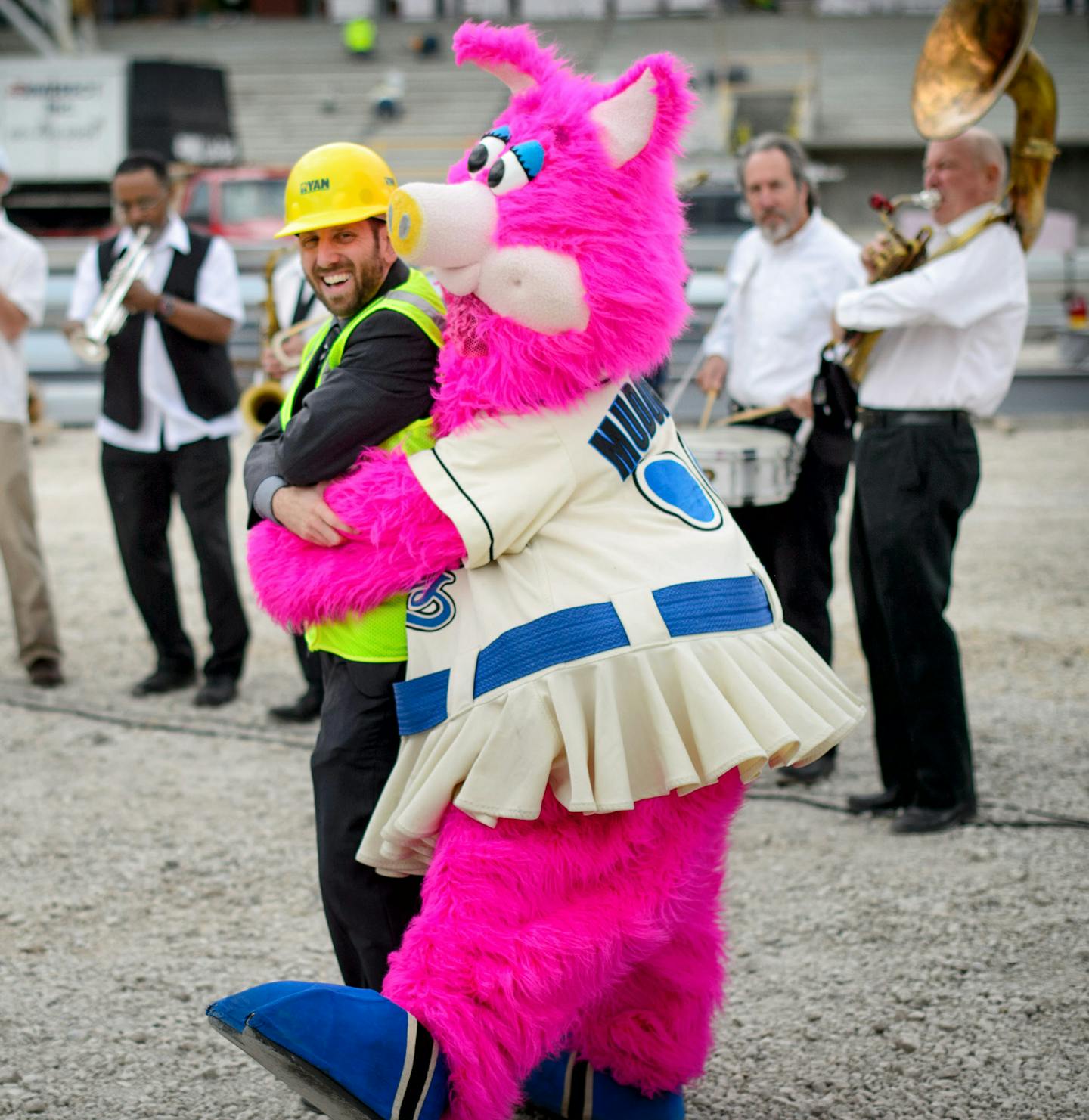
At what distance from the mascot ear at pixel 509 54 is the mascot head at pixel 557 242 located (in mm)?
99

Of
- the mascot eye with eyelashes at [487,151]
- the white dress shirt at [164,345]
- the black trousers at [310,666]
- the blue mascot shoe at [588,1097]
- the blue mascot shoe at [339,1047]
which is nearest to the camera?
the blue mascot shoe at [339,1047]

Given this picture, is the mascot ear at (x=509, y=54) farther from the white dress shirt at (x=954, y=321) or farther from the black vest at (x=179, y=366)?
the black vest at (x=179, y=366)

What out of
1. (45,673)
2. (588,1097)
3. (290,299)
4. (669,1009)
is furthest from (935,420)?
(45,673)

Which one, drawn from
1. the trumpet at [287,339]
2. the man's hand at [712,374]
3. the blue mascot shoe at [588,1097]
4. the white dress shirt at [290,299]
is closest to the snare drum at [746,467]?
the man's hand at [712,374]

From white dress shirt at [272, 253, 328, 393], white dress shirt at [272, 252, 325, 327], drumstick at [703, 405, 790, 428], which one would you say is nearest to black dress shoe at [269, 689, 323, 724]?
white dress shirt at [272, 253, 328, 393]

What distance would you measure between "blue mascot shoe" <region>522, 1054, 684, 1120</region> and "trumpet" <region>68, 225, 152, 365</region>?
11.9 feet

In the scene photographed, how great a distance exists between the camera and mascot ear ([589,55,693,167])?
2244 millimetres

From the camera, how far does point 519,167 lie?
7.39 ft

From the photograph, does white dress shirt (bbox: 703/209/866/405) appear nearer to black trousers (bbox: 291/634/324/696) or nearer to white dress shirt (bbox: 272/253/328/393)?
white dress shirt (bbox: 272/253/328/393)

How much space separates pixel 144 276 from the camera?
17.9ft

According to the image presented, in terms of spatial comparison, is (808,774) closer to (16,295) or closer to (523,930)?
(523,930)

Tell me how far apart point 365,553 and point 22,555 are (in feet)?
12.6

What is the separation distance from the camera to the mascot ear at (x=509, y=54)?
237cm

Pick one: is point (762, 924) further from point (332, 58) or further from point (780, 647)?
point (332, 58)
